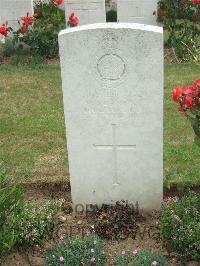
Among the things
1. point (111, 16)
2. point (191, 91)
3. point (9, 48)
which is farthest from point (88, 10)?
point (191, 91)

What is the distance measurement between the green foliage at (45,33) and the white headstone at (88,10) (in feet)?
2.57

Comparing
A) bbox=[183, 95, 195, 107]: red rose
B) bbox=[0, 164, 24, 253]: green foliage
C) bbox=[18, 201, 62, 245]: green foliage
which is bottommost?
bbox=[18, 201, 62, 245]: green foliage

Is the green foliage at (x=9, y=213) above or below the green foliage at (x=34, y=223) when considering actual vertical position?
above

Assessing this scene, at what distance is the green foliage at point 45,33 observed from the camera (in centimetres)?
951

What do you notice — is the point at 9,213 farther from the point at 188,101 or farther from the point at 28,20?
the point at 28,20

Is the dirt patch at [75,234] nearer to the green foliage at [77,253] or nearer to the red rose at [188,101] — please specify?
the green foliage at [77,253]

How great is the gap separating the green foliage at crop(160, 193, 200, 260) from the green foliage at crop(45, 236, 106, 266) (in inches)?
19.8

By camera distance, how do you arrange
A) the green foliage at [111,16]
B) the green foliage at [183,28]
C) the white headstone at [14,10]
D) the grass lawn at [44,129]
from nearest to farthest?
the grass lawn at [44,129] → the green foliage at [183,28] → the white headstone at [14,10] → the green foliage at [111,16]

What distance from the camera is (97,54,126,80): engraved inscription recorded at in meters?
3.93

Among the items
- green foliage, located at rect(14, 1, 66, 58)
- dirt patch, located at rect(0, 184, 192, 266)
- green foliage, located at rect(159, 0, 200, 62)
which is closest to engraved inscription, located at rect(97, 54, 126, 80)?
dirt patch, located at rect(0, 184, 192, 266)

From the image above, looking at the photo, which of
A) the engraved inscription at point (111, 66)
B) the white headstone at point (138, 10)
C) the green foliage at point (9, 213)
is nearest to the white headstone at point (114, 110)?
the engraved inscription at point (111, 66)

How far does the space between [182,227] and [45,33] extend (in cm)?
643

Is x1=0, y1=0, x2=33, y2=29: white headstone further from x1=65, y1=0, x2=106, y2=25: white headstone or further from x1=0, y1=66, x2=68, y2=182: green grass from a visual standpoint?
x1=0, y1=66, x2=68, y2=182: green grass

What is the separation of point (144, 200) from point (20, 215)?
105 cm
